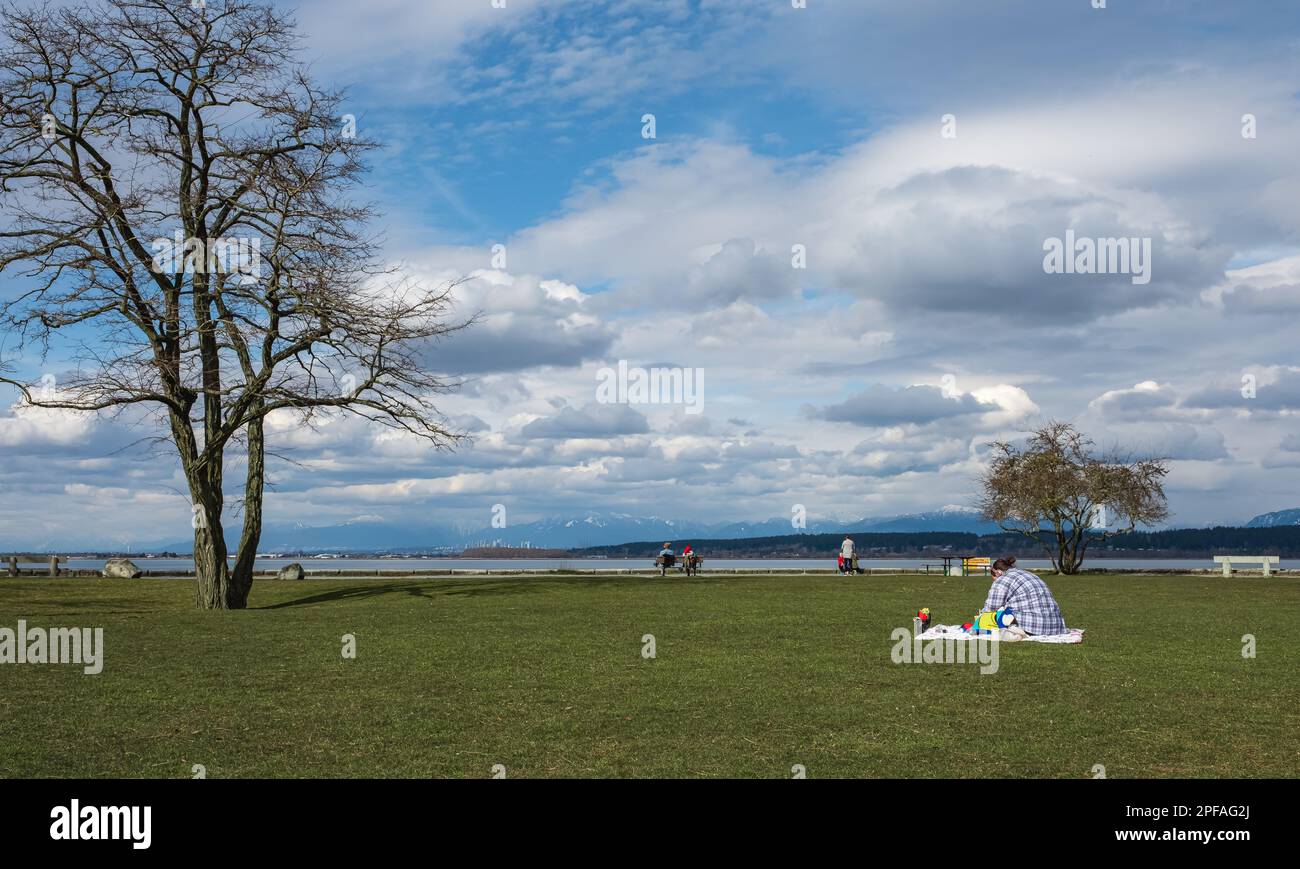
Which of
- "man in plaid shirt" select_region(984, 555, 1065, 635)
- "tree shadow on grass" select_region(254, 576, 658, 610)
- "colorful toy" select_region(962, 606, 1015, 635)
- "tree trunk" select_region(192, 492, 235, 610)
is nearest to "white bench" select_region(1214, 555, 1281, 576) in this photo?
"tree shadow on grass" select_region(254, 576, 658, 610)

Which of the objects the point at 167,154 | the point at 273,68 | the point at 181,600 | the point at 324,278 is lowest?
the point at 181,600

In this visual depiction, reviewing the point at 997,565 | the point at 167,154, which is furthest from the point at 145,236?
the point at 997,565

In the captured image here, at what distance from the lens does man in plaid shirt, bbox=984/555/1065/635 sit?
19906mm

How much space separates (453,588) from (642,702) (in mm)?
29342

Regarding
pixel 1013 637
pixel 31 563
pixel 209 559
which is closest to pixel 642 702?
pixel 1013 637

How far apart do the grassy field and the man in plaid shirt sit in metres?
0.80

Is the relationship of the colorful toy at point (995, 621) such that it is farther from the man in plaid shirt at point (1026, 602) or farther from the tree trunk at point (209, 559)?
the tree trunk at point (209, 559)

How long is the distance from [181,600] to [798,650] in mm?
24654

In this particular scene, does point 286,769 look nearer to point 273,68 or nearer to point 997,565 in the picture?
point 997,565

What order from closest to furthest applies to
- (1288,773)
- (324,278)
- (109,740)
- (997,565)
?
1. (1288,773)
2. (109,740)
3. (997,565)
4. (324,278)

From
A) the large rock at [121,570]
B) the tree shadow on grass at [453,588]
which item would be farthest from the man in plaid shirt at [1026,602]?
the large rock at [121,570]

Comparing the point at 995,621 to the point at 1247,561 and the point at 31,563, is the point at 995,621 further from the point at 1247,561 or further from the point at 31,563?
the point at 31,563

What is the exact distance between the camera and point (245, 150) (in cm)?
3450

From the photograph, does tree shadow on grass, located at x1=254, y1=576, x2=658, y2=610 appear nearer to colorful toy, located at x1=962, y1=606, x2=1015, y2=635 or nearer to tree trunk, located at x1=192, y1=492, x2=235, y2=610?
tree trunk, located at x1=192, y1=492, x2=235, y2=610
